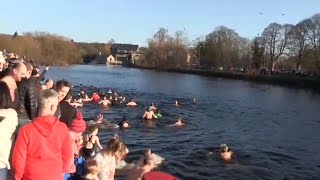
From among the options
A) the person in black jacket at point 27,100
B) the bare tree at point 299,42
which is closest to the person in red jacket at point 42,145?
the person in black jacket at point 27,100

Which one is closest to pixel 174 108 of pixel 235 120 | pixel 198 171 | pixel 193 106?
pixel 193 106

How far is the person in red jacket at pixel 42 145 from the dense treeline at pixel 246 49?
76585 millimetres

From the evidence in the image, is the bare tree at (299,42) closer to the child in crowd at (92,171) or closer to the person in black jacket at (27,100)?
the child in crowd at (92,171)

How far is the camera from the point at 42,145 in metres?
5.20

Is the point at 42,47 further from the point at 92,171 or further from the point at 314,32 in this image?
the point at 92,171

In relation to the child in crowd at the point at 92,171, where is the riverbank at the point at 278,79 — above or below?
below

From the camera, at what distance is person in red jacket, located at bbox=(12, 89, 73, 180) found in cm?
509

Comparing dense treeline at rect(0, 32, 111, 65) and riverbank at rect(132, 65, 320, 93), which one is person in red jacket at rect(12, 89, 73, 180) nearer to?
riverbank at rect(132, 65, 320, 93)

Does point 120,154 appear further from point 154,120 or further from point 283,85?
point 283,85

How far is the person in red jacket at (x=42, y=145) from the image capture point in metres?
5.09

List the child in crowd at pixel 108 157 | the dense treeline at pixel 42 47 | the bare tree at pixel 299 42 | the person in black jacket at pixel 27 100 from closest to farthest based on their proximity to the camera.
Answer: the person in black jacket at pixel 27 100 < the child in crowd at pixel 108 157 < the bare tree at pixel 299 42 < the dense treeline at pixel 42 47

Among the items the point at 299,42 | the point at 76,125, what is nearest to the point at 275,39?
the point at 299,42

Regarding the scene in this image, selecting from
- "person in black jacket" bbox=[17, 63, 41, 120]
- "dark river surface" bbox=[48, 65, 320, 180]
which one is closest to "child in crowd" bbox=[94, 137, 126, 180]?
"person in black jacket" bbox=[17, 63, 41, 120]

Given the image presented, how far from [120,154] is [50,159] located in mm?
1920
